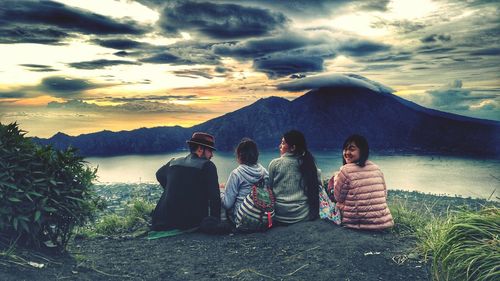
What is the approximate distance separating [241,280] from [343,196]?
218 centimetres

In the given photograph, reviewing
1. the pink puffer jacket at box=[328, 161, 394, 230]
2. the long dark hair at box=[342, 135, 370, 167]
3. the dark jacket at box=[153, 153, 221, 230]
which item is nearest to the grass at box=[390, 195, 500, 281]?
the pink puffer jacket at box=[328, 161, 394, 230]

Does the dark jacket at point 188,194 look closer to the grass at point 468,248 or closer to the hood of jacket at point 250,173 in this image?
the hood of jacket at point 250,173

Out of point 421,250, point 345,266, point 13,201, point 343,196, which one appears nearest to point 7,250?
point 13,201

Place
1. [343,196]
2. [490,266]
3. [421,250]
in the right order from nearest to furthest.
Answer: [490,266], [421,250], [343,196]

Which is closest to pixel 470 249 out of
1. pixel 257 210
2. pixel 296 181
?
pixel 296 181

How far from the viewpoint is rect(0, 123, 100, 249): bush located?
17.7 feet

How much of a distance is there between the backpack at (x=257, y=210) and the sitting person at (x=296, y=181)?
0.20 meters

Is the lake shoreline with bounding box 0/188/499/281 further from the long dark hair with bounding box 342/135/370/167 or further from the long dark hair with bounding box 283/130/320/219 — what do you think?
the long dark hair with bounding box 342/135/370/167

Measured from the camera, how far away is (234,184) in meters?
7.76

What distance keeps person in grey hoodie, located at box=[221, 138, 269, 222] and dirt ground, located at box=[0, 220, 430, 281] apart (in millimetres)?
636

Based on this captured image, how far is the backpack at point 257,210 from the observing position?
290 inches

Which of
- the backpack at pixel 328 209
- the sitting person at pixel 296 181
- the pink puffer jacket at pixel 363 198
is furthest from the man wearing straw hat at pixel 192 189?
the pink puffer jacket at pixel 363 198

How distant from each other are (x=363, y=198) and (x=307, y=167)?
1059mm

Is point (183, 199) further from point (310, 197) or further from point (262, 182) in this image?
point (310, 197)
